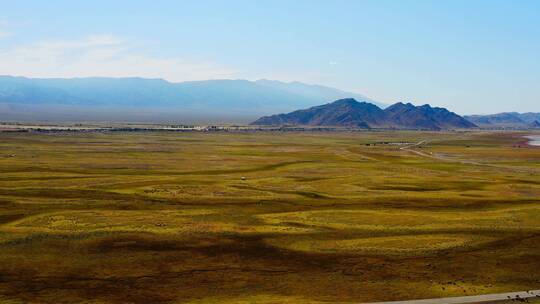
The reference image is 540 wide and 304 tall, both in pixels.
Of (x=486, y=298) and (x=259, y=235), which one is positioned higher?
(x=259, y=235)

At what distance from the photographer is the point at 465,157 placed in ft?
527

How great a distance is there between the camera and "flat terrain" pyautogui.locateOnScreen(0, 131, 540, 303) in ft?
140

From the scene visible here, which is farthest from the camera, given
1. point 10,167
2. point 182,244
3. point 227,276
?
point 10,167

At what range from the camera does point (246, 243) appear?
54.6m

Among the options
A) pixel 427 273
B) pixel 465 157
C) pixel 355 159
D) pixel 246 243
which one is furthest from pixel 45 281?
pixel 465 157

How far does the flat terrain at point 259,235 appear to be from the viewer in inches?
1677

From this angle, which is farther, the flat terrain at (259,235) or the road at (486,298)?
the flat terrain at (259,235)

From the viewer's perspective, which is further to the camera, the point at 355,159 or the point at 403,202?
the point at 355,159

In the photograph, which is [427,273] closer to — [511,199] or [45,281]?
[45,281]

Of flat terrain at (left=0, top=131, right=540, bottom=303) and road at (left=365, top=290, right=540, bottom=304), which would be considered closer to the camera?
road at (left=365, top=290, right=540, bottom=304)

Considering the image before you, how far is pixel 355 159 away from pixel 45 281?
11152 centimetres

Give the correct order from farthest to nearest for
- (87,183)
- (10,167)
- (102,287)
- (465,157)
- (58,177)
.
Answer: (465,157) → (10,167) → (58,177) → (87,183) → (102,287)

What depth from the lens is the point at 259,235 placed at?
5756 cm

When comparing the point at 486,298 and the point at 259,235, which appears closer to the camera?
the point at 486,298
